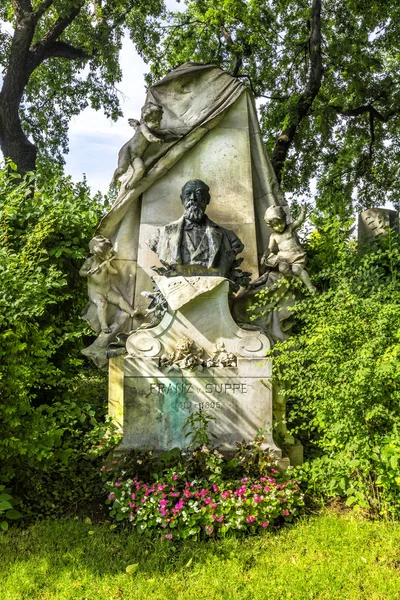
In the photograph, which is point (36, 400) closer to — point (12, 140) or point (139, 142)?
point (139, 142)

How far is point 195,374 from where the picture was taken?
5395mm

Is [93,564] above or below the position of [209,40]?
below

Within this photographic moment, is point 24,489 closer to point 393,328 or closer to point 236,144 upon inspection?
point 393,328

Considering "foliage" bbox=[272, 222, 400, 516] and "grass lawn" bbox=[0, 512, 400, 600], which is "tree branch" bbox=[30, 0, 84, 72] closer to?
"foliage" bbox=[272, 222, 400, 516]

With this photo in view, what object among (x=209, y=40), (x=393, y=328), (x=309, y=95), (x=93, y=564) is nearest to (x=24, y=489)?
(x=93, y=564)

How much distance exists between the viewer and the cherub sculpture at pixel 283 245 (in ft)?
20.2

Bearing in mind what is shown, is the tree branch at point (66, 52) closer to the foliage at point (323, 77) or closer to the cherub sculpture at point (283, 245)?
the foliage at point (323, 77)

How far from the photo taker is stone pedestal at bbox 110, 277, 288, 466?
5.29m

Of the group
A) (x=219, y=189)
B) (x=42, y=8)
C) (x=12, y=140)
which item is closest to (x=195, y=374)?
(x=219, y=189)

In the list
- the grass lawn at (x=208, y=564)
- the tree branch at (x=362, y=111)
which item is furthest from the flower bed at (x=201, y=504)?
the tree branch at (x=362, y=111)

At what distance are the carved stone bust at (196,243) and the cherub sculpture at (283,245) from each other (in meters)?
0.44

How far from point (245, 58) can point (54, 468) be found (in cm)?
1205

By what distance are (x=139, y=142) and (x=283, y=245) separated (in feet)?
6.85

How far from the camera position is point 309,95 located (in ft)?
41.9
